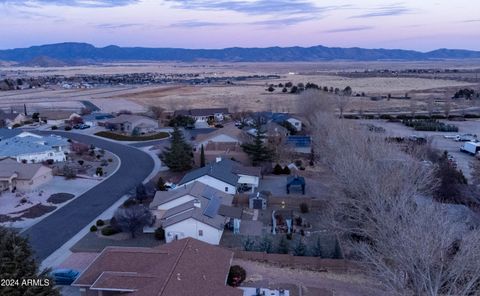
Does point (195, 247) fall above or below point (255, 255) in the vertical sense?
above

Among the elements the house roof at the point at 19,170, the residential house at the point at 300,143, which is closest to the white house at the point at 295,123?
the residential house at the point at 300,143

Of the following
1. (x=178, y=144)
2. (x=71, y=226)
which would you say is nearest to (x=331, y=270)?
(x=71, y=226)

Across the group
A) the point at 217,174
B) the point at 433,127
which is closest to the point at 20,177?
the point at 217,174

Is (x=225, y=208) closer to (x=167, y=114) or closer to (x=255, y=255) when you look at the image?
(x=255, y=255)

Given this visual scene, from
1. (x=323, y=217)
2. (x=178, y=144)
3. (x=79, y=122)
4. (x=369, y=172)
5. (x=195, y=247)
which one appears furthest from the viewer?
(x=79, y=122)

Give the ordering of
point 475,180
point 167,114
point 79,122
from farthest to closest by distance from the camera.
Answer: point 167,114, point 79,122, point 475,180
